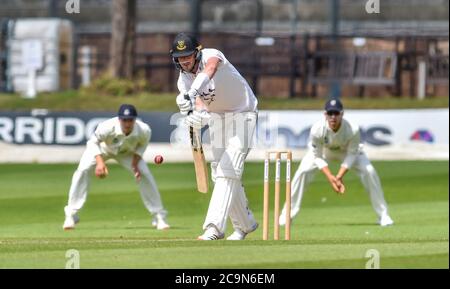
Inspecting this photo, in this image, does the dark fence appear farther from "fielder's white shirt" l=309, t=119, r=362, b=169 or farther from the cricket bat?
the cricket bat

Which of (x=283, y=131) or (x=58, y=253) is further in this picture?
(x=283, y=131)

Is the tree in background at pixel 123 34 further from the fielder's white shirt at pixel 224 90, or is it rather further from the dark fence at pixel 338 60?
the fielder's white shirt at pixel 224 90

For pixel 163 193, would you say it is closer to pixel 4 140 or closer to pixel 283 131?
pixel 283 131

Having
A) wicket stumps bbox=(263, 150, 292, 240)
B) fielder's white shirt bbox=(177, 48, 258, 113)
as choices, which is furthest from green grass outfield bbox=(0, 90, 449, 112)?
fielder's white shirt bbox=(177, 48, 258, 113)

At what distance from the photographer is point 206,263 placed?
1007 centimetres

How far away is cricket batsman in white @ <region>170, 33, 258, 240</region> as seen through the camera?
39.2ft

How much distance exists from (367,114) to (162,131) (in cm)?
396

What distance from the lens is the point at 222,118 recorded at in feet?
40.4

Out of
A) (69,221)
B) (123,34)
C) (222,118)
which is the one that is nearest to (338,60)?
(123,34)

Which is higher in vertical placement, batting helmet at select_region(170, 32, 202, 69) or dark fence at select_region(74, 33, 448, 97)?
batting helmet at select_region(170, 32, 202, 69)

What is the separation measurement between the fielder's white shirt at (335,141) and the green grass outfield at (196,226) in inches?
32.5

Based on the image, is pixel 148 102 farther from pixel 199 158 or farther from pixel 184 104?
pixel 184 104

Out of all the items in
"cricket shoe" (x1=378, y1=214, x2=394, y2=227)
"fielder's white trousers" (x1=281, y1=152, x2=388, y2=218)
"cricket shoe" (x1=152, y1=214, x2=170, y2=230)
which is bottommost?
"cricket shoe" (x1=378, y1=214, x2=394, y2=227)
